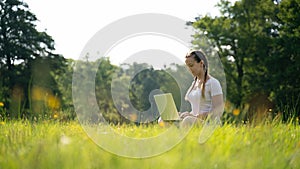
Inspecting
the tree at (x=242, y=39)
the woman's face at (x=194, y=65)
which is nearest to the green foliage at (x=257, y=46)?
the tree at (x=242, y=39)

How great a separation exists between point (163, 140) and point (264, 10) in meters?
25.7

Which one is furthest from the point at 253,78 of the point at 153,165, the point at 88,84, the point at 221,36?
the point at 153,165

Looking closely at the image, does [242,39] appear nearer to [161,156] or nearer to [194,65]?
[194,65]

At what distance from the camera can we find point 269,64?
2502 centimetres

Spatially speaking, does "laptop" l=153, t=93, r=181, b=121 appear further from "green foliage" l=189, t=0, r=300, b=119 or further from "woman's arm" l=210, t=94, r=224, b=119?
"green foliage" l=189, t=0, r=300, b=119

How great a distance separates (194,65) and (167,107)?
2.82ft

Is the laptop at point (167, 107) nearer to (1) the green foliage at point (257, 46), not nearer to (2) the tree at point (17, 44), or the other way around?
(1) the green foliage at point (257, 46)

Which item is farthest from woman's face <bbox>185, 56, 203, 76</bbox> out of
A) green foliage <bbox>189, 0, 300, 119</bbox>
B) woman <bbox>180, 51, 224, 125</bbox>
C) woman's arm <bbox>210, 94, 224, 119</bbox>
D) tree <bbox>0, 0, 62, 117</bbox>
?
tree <bbox>0, 0, 62, 117</bbox>

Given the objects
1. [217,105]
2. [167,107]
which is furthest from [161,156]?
[217,105]

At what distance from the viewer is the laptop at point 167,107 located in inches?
196

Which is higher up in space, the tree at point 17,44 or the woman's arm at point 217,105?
the tree at point 17,44

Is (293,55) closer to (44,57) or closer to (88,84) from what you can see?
(44,57)

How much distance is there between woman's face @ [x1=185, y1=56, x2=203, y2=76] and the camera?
546cm

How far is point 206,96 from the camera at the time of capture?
17.9ft
